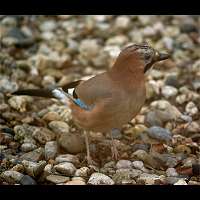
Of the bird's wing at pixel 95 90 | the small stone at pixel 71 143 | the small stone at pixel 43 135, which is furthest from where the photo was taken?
the small stone at pixel 43 135

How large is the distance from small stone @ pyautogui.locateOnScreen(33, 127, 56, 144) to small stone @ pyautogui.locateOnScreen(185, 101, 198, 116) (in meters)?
1.76

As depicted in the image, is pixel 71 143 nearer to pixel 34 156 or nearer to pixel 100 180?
pixel 34 156

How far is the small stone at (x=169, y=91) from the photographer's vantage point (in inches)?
288

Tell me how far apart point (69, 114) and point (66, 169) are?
4.19 feet

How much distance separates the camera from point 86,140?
6.02 metres

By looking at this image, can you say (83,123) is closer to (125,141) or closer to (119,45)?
(125,141)

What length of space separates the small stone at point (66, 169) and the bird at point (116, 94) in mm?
Answer: 264

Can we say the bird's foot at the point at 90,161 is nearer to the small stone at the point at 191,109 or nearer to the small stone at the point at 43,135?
the small stone at the point at 43,135

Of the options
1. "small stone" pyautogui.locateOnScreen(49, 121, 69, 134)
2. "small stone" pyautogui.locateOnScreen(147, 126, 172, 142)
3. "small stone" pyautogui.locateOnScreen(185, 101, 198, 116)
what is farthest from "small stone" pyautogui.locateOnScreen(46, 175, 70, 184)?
"small stone" pyautogui.locateOnScreen(185, 101, 198, 116)

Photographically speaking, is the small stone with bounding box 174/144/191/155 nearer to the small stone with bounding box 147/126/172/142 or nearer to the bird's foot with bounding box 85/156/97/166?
the small stone with bounding box 147/126/172/142

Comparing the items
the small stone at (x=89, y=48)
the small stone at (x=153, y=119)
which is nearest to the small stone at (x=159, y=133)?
the small stone at (x=153, y=119)
